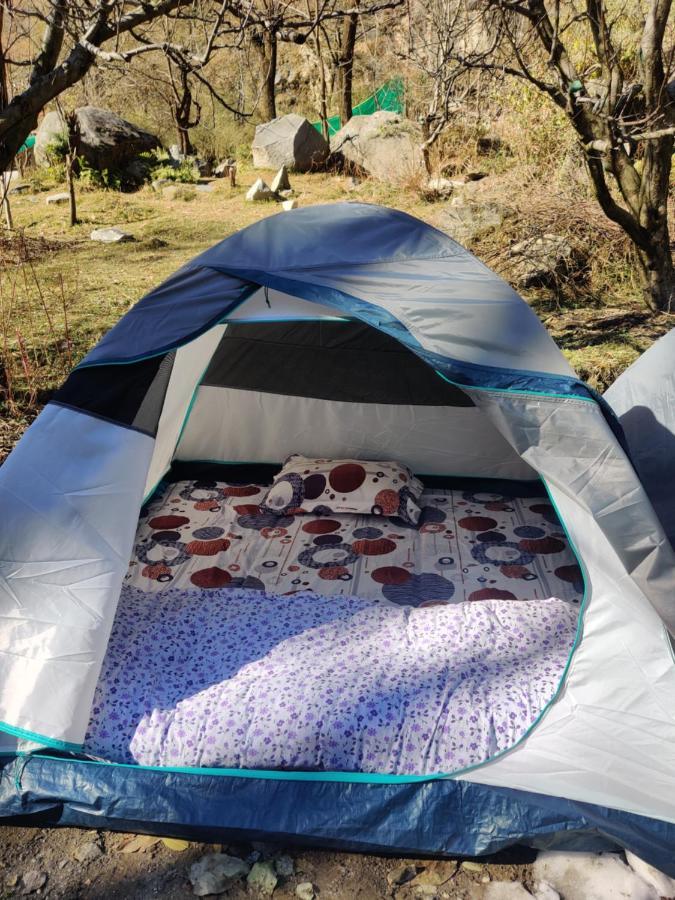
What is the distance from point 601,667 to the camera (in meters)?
1.98

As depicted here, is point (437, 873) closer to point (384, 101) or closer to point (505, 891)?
point (505, 891)

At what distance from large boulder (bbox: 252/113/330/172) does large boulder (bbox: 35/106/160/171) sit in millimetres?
1558

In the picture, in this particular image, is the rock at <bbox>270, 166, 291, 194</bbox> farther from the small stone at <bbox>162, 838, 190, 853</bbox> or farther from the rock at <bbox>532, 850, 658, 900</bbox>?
the rock at <bbox>532, 850, 658, 900</bbox>

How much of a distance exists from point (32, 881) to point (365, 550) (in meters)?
1.56

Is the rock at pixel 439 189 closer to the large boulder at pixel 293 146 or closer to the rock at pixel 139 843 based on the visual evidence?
the large boulder at pixel 293 146

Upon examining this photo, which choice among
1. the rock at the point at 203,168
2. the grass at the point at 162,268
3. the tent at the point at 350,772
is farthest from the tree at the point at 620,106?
the rock at the point at 203,168

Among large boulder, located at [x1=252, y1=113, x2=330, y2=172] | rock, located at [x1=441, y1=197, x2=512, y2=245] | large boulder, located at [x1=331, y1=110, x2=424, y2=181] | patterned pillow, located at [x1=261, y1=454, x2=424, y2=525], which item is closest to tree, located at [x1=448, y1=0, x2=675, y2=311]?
rock, located at [x1=441, y1=197, x2=512, y2=245]

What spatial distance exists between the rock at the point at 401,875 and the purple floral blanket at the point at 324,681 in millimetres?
213

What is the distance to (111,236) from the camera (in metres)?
7.91

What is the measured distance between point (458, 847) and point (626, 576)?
2.46 ft

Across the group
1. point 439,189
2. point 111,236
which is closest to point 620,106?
point 439,189

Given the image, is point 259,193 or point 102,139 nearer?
point 259,193

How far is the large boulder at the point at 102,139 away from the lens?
32.6ft

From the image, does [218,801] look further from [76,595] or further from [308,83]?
A: [308,83]
